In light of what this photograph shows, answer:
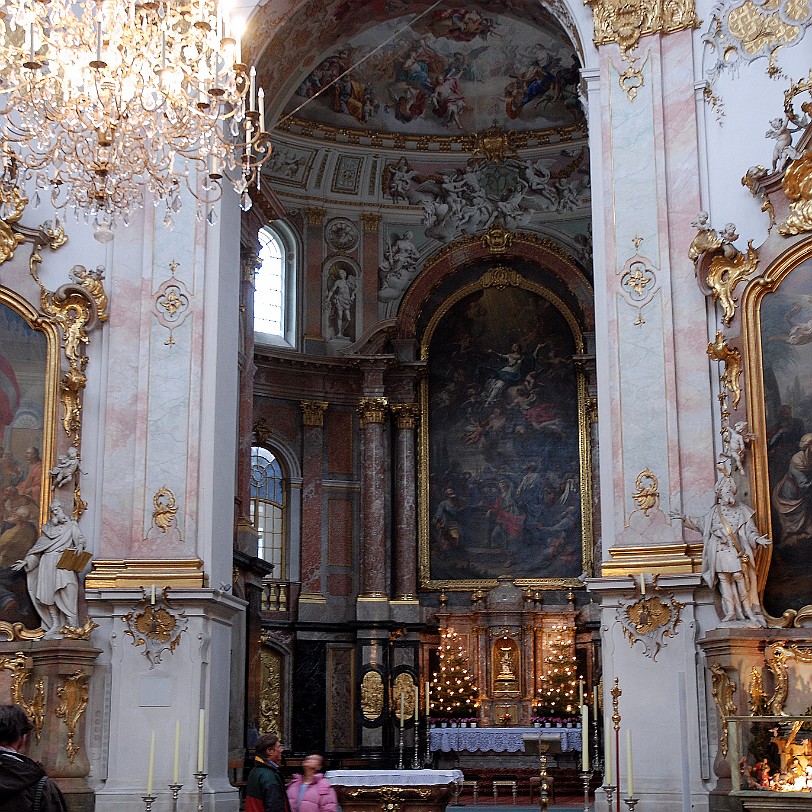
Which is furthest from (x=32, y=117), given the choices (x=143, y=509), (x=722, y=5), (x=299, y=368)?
(x=299, y=368)

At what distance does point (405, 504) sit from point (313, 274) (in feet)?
15.4

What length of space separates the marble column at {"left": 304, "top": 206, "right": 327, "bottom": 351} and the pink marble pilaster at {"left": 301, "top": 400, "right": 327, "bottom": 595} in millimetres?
1287

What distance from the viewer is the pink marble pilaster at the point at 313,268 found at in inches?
1007

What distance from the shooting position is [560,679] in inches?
934

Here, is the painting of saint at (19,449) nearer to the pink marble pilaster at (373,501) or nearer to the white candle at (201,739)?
the white candle at (201,739)

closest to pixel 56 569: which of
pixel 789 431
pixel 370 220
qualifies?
pixel 789 431

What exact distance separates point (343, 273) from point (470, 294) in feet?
8.10

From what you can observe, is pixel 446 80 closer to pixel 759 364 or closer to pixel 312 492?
pixel 312 492

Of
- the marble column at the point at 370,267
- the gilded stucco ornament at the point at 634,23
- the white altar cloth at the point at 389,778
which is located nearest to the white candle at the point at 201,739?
the white altar cloth at the point at 389,778

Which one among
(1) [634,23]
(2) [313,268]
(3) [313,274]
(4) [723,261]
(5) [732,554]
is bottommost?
(5) [732,554]

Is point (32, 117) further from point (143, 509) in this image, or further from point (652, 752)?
point (652, 752)

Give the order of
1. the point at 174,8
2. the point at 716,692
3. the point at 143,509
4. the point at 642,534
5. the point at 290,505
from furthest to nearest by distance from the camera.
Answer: the point at 290,505 → the point at 143,509 → the point at 642,534 → the point at 716,692 → the point at 174,8

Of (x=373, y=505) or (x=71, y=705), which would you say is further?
(x=373, y=505)

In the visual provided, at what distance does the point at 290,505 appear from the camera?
24.9 metres
